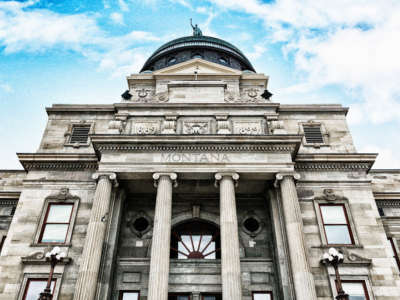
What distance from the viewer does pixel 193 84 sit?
86.4 ft

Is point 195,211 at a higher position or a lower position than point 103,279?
higher

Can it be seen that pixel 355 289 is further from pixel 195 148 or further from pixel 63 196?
pixel 63 196

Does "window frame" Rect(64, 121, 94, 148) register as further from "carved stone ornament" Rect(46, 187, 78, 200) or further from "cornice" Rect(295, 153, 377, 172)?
"cornice" Rect(295, 153, 377, 172)

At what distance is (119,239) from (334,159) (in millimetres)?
13650

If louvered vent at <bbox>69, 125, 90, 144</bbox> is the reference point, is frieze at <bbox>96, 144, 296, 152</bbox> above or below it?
below

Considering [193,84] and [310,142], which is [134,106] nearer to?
[193,84]

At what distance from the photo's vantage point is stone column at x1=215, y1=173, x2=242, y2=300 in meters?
16.7

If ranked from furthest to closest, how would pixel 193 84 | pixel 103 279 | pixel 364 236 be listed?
pixel 193 84 → pixel 364 236 → pixel 103 279

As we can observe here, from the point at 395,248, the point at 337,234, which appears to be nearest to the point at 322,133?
the point at 337,234

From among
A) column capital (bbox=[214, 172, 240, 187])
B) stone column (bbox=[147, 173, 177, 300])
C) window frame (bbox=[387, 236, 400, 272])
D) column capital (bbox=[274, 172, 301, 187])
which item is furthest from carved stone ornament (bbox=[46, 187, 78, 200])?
window frame (bbox=[387, 236, 400, 272])

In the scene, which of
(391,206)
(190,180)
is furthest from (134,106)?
(391,206)

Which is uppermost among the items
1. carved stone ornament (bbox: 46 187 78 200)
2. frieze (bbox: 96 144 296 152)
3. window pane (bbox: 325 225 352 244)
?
frieze (bbox: 96 144 296 152)

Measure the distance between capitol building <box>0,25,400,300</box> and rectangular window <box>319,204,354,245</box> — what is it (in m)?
0.06

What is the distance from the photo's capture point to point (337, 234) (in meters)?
20.6
